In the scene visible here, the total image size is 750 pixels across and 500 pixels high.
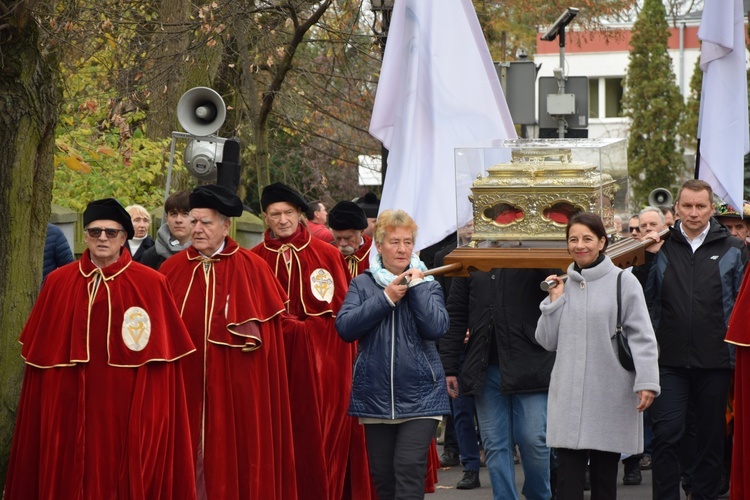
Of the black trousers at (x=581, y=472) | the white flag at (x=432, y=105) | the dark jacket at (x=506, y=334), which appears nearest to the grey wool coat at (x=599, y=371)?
the black trousers at (x=581, y=472)

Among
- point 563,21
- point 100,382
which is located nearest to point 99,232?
point 100,382

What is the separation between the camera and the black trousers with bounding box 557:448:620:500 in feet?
25.6

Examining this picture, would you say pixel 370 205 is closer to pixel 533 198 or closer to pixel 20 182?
pixel 20 182

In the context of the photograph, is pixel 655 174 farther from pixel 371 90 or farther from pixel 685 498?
pixel 685 498

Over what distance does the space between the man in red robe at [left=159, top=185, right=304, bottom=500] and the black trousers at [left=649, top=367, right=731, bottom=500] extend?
250 cm

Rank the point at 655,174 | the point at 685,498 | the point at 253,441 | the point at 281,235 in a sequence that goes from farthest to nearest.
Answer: the point at 655,174 → the point at 685,498 → the point at 281,235 → the point at 253,441

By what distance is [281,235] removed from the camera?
9758 mm

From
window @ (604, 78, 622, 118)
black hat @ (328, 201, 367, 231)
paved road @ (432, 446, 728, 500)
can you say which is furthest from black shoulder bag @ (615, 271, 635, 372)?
window @ (604, 78, 622, 118)

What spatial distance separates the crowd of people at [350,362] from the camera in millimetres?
7758

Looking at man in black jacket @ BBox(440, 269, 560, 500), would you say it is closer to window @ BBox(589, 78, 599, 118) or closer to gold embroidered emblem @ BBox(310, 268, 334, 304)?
gold embroidered emblem @ BBox(310, 268, 334, 304)

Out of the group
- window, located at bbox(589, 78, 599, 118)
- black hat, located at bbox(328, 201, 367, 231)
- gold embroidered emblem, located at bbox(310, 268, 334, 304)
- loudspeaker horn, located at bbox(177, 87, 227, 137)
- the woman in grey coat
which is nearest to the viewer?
the woman in grey coat

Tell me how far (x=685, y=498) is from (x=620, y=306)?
3500mm

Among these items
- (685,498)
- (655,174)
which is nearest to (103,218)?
(685,498)

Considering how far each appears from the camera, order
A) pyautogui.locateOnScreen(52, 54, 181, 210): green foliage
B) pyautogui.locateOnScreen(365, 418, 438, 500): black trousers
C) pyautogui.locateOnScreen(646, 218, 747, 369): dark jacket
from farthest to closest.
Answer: pyautogui.locateOnScreen(52, 54, 181, 210): green foliage → pyautogui.locateOnScreen(646, 218, 747, 369): dark jacket → pyautogui.locateOnScreen(365, 418, 438, 500): black trousers
